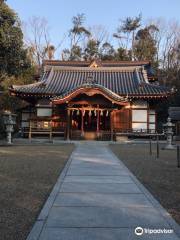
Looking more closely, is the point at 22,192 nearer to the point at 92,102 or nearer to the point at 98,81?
the point at 92,102

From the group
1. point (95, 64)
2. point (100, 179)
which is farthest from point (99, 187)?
point (95, 64)

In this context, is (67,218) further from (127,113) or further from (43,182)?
(127,113)

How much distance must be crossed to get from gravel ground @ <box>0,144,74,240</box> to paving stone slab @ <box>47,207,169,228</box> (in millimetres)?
410

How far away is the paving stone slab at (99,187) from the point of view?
7.98 m

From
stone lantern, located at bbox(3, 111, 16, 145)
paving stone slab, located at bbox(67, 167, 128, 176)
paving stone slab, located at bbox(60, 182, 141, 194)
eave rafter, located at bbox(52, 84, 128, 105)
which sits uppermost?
eave rafter, located at bbox(52, 84, 128, 105)

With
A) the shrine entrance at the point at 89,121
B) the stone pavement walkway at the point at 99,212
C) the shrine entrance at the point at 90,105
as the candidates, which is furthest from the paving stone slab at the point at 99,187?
the shrine entrance at the point at 89,121

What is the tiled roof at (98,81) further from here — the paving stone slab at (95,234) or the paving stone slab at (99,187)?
the paving stone slab at (95,234)

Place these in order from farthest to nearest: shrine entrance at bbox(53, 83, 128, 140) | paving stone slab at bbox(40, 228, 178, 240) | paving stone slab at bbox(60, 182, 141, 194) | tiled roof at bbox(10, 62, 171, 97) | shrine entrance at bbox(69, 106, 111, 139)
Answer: tiled roof at bbox(10, 62, 171, 97), shrine entrance at bbox(69, 106, 111, 139), shrine entrance at bbox(53, 83, 128, 140), paving stone slab at bbox(60, 182, 141, 194), paving stone slab at bbox(40, 228, 178, 240)

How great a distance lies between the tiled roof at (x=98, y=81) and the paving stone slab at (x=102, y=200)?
20672 millimetres

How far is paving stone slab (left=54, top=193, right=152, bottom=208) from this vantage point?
6.69 m

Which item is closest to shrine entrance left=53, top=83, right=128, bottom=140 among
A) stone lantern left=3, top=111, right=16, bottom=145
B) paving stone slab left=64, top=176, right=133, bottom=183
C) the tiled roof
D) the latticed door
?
the latticed door

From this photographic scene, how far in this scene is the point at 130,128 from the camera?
29.6 meters

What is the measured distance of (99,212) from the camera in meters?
6.09

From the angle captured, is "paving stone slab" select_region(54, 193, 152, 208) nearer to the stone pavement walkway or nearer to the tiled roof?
the stone pavement walkway
